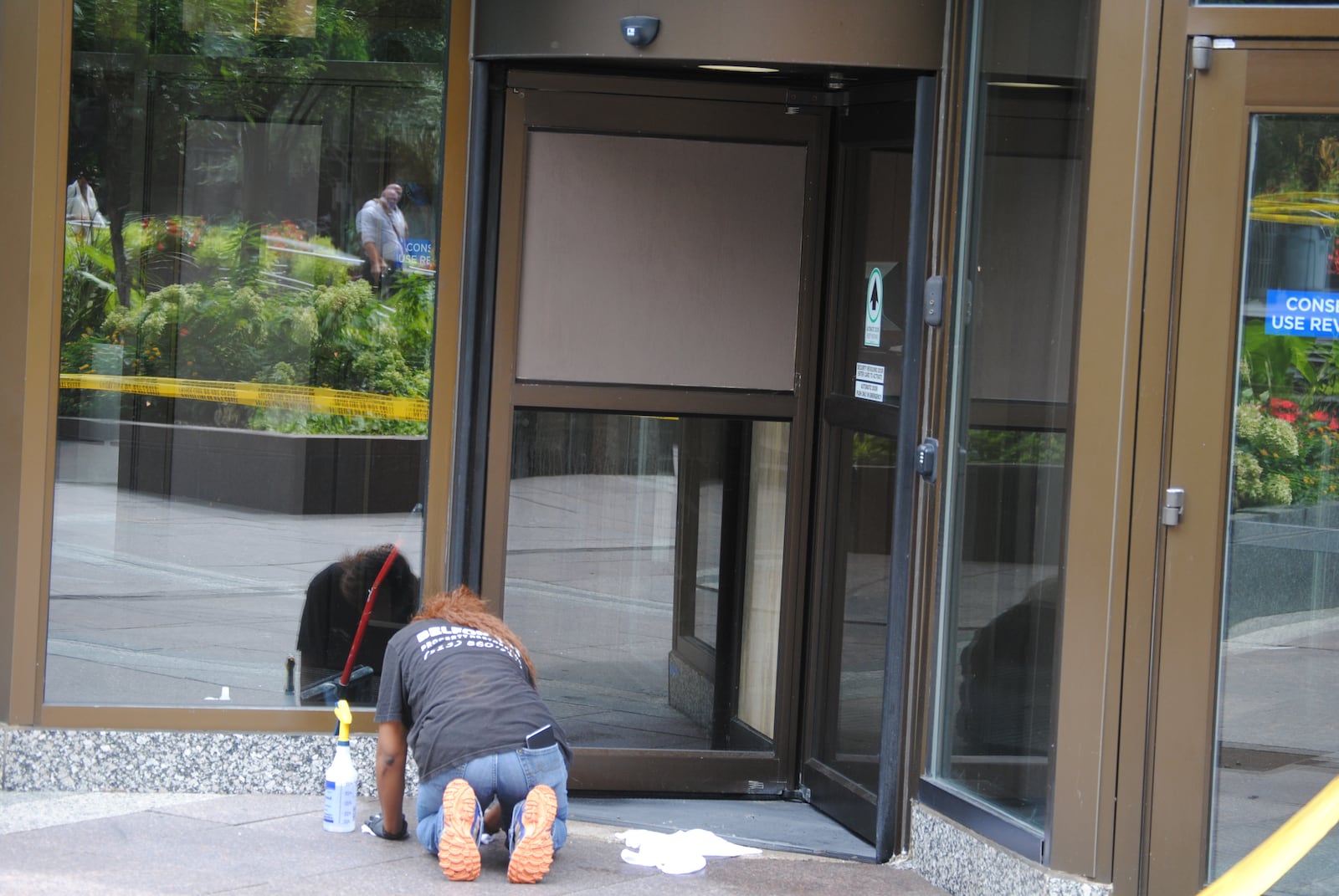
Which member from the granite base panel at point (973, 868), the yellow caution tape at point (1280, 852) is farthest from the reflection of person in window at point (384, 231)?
the yellow caution tape at point (1280, 852)

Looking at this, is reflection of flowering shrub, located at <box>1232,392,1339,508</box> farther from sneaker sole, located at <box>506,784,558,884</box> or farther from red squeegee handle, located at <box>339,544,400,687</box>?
red squeegee handle, located at <box>339,544,400,687</box>

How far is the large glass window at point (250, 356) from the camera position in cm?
542

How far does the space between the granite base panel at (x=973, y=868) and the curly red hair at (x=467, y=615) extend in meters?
1.37

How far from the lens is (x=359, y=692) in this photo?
5594mm

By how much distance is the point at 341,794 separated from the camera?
5000 mm

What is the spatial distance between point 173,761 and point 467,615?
1.32 meters

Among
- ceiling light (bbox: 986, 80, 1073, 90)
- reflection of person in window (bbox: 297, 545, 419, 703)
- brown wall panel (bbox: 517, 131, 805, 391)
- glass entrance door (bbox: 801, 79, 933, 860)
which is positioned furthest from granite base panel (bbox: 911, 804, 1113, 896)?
ceiling light (bbox: 986, 80, 1073, 90)

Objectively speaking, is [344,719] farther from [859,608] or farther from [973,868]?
[973,868]

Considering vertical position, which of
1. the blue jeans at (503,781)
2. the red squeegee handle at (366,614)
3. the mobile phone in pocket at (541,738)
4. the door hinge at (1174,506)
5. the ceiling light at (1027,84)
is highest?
the ceiling light at (1027,84)

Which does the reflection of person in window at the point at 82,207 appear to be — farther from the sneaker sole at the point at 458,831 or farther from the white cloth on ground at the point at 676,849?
the white cloth on ground at the point at 676,849

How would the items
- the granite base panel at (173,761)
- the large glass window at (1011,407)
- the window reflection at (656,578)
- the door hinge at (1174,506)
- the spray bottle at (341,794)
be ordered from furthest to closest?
the window reflection at (656,578) → the granite base panel at (173,761) → the spray bottle at (341,794) → the large glass window at (1011,407) → the door hinge at (1174,506)

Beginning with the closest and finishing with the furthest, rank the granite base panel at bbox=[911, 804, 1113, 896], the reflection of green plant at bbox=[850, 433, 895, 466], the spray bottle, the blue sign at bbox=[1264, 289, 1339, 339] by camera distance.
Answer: the blue sign at bbox=[1264, 289, 1339, 339]
the granite base panel at bbox=[911, 804, 1113, 896]
the spray bottle
the reflection of green plant at bbox=[850, 433, 895, 466]

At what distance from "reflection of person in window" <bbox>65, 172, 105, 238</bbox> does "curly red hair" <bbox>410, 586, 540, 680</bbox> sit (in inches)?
72.4

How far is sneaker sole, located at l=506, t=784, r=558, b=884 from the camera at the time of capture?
14.7 feet
